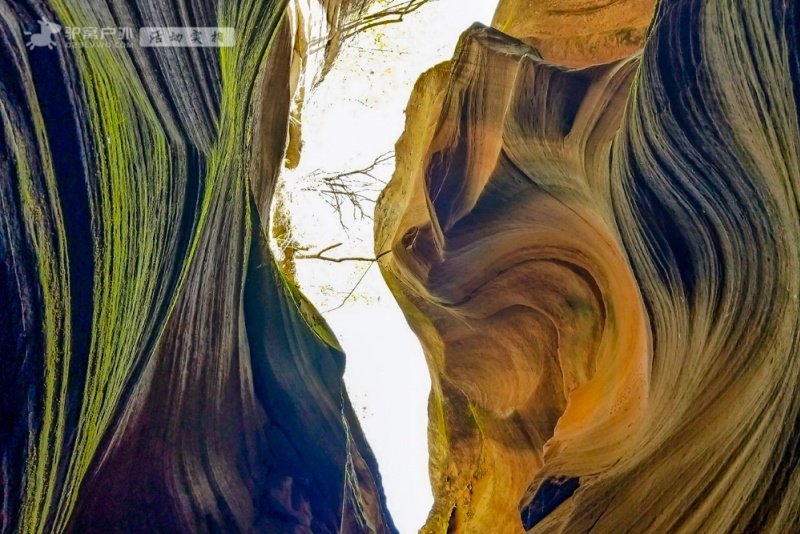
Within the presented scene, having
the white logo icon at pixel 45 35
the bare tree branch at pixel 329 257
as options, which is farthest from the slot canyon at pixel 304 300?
the bare tree branch at pixel 329 257

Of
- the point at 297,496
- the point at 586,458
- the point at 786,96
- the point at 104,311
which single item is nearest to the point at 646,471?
the point at 586,458

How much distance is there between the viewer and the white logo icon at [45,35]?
1544mm

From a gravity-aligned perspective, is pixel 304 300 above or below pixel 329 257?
below

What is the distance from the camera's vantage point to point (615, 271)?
3742 millimetres

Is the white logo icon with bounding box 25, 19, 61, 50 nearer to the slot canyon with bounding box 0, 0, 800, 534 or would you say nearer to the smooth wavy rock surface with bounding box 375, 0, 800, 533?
the slot canyon with bounding box 0, 0, 800, 534

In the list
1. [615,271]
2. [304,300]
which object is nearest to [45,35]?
[615,271]

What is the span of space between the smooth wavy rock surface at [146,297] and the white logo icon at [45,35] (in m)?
0.02

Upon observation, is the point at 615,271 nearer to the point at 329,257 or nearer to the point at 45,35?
the point at 45,35

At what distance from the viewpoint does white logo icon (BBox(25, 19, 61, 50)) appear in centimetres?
154

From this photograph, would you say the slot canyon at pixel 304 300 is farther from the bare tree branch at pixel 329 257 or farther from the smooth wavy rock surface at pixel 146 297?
the bare tree branch at pixel 329 257

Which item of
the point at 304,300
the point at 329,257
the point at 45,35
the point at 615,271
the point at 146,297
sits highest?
the point at 329,257

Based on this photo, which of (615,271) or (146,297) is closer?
(146,297)

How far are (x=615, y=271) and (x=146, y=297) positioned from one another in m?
2.94

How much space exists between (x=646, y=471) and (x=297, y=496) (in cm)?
200
